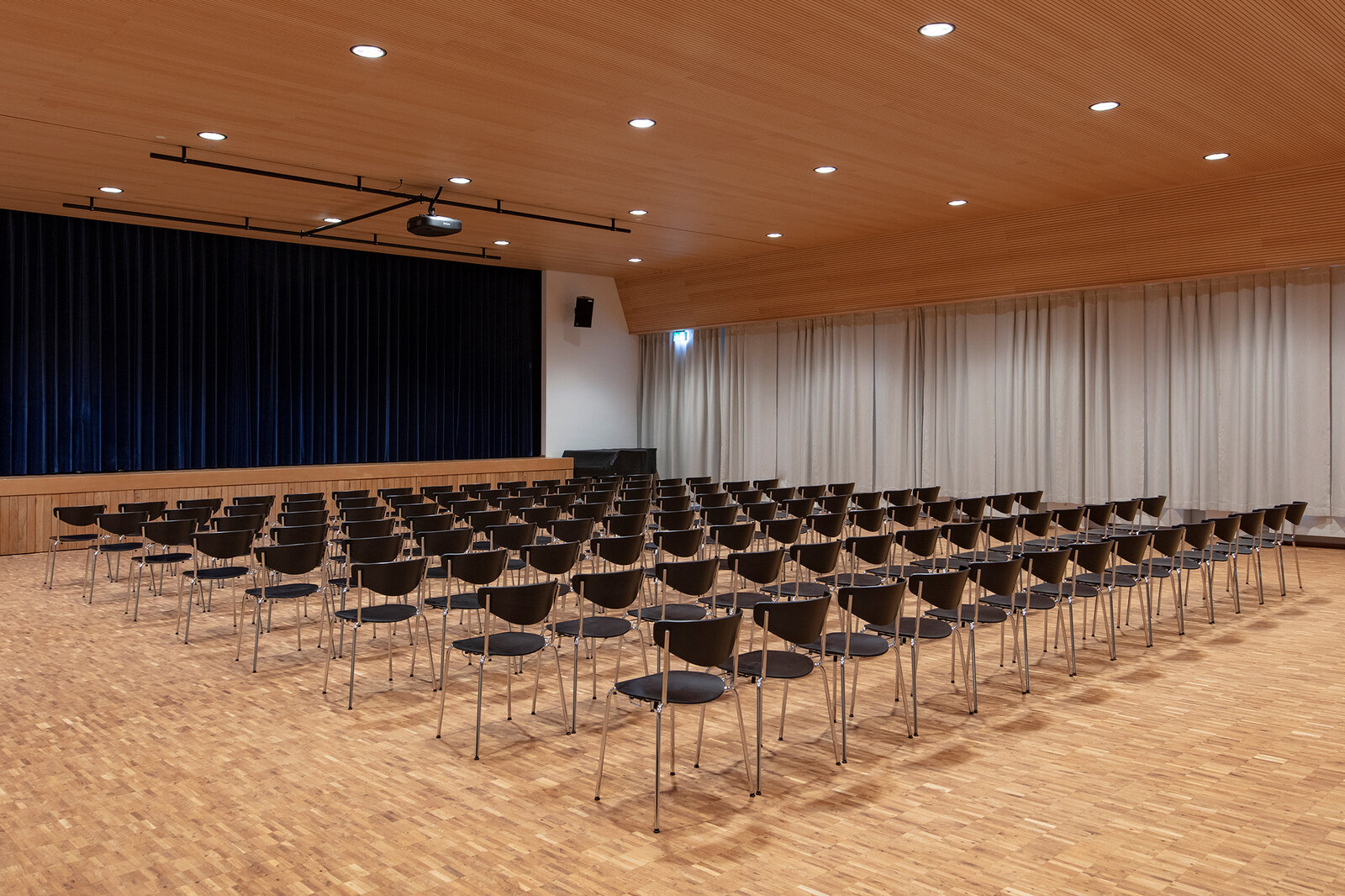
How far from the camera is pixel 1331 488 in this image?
38.5 feet

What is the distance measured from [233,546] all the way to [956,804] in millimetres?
5617

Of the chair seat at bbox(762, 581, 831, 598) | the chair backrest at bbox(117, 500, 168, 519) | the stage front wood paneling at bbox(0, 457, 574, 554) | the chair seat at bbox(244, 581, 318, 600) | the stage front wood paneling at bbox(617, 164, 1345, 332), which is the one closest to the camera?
the chair seat at bbox(762, 581, 831, 598)

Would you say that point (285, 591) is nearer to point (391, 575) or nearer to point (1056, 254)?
point (391, 575)

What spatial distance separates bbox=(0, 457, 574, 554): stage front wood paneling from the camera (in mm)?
12406

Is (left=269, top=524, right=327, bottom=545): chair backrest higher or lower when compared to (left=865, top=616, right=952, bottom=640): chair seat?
higher

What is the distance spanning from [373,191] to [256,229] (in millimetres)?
3982

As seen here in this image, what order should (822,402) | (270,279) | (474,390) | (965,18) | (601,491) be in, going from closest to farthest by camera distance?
(965,18) → (601,491) → (270,279) → (822,402) → (474,390)

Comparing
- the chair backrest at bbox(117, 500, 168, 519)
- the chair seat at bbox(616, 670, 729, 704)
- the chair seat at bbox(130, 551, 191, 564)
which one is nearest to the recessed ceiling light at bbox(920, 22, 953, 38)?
the chair seat at bbox(616, 670, 729, 704)

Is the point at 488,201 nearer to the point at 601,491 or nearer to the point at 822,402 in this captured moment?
the point at 601,491

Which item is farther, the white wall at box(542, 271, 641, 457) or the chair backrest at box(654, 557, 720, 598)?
the white wall at box(542, 271, 641, 457)

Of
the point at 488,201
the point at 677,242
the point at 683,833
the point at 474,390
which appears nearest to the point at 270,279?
the point at 474,390

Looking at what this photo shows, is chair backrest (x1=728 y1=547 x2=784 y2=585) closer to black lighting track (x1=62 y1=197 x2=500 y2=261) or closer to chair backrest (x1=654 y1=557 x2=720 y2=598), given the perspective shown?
chair backrest (x1=654 y1=557 x2=720 y2=598)

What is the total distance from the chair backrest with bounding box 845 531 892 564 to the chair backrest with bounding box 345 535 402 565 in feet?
10.4

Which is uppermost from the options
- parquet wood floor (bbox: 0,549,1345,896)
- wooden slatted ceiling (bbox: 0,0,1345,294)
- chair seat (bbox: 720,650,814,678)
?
wooden slatted ceiling (bbox: 0,0,1345,294)
